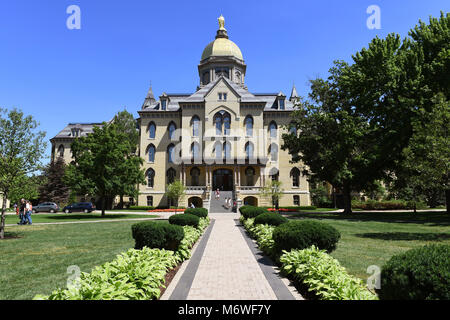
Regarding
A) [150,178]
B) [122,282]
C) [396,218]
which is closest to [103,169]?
[150,178]

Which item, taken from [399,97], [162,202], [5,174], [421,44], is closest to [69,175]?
[5,174]

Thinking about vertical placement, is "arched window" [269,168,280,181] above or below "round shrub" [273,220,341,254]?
above

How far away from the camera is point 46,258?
10070mm

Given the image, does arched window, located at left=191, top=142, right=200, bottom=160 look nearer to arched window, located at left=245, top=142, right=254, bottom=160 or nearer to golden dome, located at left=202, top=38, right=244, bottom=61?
arched window, located at left=245, top=142, right=254, bottom=160

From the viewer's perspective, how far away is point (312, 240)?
9156 millimetres

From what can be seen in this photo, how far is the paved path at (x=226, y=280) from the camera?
6309mm

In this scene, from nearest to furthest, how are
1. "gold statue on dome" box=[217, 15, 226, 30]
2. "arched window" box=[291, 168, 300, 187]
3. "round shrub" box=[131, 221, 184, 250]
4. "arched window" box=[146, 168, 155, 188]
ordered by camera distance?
"round shrub" box=[131, 221, 184, 250] → "arched window" box=[291, 168, 300, 187] → "arched window" box=[146, 168, 155, 188] → "gold statue on dome" box=[217, 15, 226, 30]

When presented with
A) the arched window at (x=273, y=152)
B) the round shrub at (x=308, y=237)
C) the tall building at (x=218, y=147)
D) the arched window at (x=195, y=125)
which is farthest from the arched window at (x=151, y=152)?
the round shrub at (x=308, y=237)

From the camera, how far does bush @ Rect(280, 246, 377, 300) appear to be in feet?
18.0

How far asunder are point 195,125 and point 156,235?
1477 inches

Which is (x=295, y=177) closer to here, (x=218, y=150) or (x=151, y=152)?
(x=218, y=150)

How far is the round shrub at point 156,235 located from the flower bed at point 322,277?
11.6ft

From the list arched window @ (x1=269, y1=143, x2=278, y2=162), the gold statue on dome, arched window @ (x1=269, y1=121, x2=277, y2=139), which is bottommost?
arched window @ (x1=269, y1=143, x2=278, y2=162)

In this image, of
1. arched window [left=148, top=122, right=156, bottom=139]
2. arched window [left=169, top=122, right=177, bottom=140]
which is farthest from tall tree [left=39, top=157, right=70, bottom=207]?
arched window [left=169, top=122, right=177, bottom=140]
